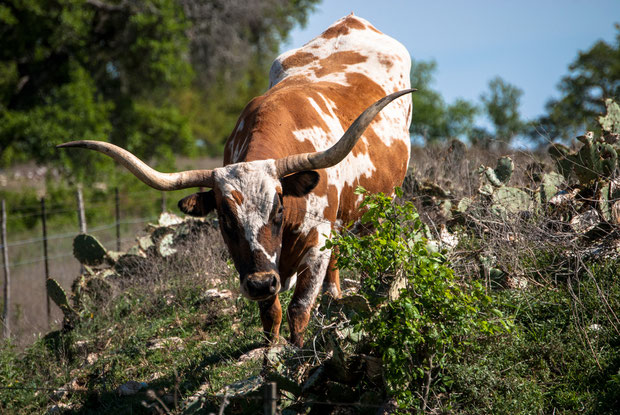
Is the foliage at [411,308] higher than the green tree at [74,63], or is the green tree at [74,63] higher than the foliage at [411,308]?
the green tree at [74,63]

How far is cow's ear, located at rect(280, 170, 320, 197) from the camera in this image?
428 centimetres

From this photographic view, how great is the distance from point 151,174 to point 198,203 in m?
0.40

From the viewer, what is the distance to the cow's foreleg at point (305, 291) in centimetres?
459

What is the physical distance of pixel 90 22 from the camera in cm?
1844

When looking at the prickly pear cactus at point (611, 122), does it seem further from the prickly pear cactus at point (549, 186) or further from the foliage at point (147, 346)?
the foliage at point (147, 346)

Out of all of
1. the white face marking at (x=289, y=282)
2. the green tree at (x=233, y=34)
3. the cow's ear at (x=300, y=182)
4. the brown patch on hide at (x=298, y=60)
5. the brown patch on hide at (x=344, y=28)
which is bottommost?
the white face marking at (x=289, y=282)

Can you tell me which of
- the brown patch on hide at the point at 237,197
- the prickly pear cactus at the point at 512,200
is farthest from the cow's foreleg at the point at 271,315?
the prickly pear cactus at the point at 512,200

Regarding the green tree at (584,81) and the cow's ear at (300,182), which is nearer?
the cow's ear at (300,182)

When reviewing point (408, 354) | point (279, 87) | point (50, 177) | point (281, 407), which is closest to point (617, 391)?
point (408, 354)

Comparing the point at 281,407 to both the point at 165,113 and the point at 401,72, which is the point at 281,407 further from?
the point at 165,113

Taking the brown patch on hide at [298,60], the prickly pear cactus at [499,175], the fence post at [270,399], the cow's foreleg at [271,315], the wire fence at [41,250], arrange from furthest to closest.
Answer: the wire fence at [41,250]
the brown patch on hide at [298,60]
the prickly pear cactus at [499,175]
the cow's foreleg at [271,315]
the fence post at [270,399]

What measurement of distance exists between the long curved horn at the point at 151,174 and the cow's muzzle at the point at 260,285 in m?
0.82

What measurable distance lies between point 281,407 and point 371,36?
4.55 metres

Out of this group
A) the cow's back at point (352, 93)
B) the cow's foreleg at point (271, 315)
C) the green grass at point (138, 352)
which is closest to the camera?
the cow's foreleg at point (271, 315)
